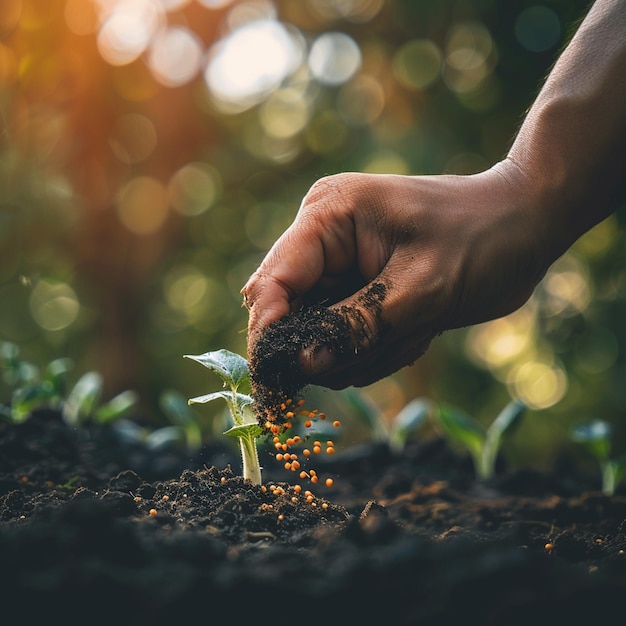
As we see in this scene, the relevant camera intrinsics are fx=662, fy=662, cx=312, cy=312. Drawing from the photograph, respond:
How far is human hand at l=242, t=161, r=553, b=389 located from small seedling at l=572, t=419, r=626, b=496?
3.62ft

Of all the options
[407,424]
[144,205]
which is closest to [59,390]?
[407,424]

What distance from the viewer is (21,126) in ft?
15.7

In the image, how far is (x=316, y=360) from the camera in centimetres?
157

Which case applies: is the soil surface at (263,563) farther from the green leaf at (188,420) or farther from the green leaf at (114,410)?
the green leaf at (188,420)

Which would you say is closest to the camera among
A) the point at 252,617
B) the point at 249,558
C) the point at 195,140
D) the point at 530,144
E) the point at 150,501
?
the point at 252,617

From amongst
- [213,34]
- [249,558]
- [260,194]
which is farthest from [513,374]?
[249,558]

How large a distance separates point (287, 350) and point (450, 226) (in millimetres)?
525

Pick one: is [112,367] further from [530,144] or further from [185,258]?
[530,144]

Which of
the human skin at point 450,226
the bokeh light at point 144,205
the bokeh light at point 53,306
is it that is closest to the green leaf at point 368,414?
the human skin at point 450,226

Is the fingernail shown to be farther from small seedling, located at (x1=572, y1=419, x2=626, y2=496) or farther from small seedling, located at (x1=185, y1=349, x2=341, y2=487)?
small seedling, located at (x1=572, y1=419, x2=626, y2=496)

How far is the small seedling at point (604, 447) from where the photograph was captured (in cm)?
249

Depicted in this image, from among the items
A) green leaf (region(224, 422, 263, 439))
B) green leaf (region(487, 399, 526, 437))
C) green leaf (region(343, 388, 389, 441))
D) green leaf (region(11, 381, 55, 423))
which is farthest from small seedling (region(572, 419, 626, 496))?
green leaf (region(11, 381, 55, 423))

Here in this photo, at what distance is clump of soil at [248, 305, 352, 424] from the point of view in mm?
1568

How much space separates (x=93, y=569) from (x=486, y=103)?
253 inches
